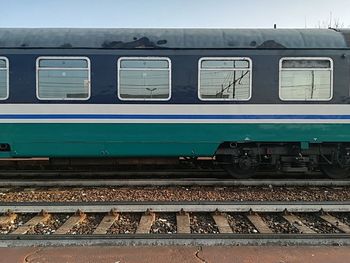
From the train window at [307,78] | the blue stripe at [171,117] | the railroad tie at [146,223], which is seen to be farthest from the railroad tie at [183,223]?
the train window at [307,78]

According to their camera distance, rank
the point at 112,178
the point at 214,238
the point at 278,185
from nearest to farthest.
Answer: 1. the point at 214,238
2. the point at 278,185
3. the point at 112,178

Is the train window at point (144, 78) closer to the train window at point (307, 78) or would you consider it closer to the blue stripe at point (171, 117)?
the blue stripe at point (171, 117)

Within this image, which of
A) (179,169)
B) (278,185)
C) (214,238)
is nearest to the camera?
(214,238)

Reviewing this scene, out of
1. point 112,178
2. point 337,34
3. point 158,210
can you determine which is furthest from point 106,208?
point 337,34

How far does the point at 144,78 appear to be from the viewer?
8.74 metres

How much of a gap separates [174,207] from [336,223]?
2408 millimetres

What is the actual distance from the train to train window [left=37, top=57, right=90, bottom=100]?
0.07 feet

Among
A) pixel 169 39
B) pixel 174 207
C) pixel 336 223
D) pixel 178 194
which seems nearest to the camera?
pixel 336 223

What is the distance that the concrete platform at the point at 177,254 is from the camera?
4430 millimetres

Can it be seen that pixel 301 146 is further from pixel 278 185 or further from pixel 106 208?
pixel 106 208

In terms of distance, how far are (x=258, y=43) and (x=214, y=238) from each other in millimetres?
5210

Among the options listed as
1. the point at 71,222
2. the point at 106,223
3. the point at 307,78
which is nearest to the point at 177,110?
the point at 307,78

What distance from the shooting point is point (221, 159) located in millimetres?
9445

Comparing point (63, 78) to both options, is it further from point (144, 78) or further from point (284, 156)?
point (284, 156)
